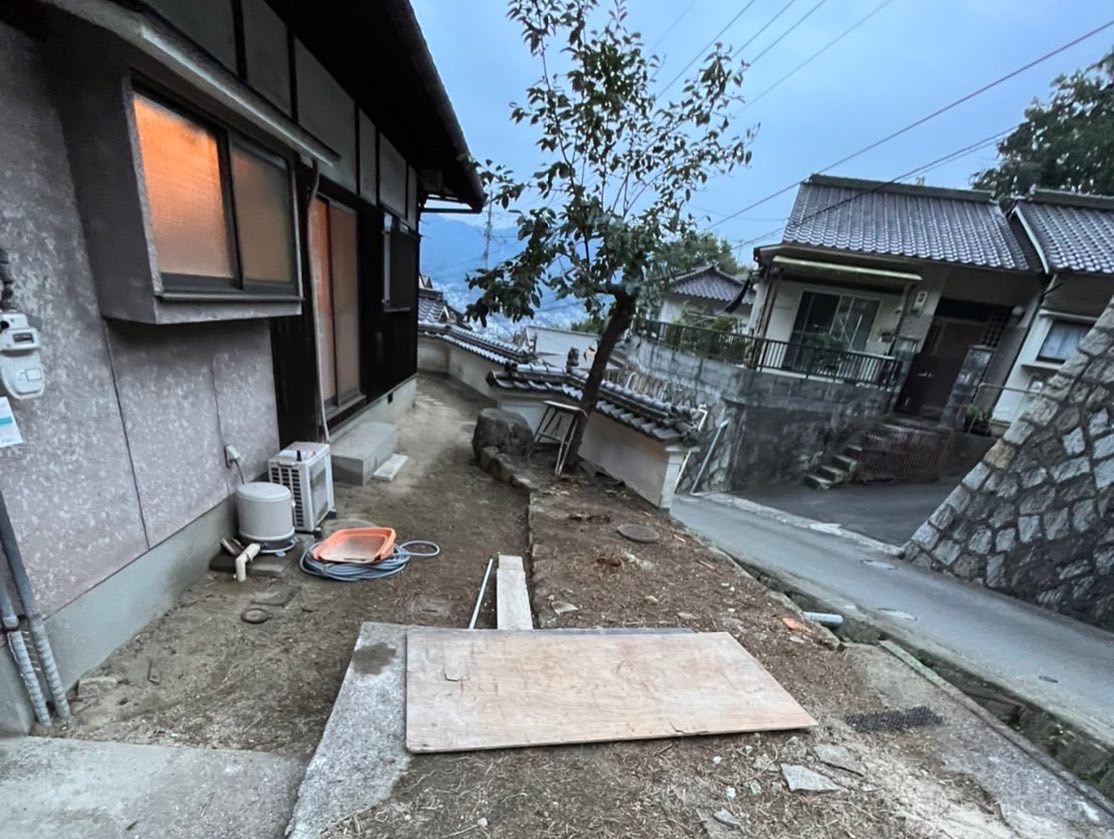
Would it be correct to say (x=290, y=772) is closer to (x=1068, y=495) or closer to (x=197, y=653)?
(x=197, y=653)

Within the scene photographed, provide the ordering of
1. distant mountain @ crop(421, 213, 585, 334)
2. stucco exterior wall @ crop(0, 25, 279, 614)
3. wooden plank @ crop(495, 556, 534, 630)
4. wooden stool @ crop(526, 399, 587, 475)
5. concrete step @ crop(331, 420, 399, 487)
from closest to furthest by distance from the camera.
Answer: stucco exterior wall @ crop(0, 25, 279, 614) < wooden plank @ crop(495, 556, 534, 630) < concrete step @ crop(331, 420, 399, 487) < wooden stool @ crop(526, 399, 587, 475) < distant mountain @ crop(421, 213, 585, 334)

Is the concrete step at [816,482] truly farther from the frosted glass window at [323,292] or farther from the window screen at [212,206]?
the window screen at [212,206]

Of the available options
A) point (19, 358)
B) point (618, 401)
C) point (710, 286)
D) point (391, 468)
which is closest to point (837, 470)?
point (618, 401)

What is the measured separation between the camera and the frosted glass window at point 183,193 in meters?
2.13

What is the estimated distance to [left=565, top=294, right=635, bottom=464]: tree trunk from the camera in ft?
16.7

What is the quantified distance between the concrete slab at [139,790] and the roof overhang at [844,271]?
45.1ft

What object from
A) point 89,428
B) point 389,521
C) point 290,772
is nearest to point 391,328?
point 389,521

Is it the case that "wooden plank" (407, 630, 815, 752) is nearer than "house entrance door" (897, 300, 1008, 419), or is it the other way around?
"wooden plank" (407, 630, 815, 752)

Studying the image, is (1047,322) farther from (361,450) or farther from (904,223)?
(361,450)

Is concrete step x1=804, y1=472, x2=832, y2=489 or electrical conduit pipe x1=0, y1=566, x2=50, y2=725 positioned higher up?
electrical conduit pipe x1=0, y1=566, x2=50, y2=725

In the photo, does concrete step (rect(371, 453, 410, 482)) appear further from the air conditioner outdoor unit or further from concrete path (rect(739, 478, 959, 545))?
concrete path (rect(739, 478, 959, 545))

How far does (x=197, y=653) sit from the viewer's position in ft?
7.59

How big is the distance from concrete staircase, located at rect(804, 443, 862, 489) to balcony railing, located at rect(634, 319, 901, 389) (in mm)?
1781

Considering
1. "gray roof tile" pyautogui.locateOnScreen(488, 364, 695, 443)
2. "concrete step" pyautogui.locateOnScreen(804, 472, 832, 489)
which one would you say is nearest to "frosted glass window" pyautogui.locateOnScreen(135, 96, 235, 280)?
"gray roof tile" pyautogui.locateOnScreen(488, 364, 695, 443)
